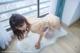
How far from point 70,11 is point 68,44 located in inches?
19.0

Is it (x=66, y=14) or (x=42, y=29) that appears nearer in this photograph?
(x=42, y=29)

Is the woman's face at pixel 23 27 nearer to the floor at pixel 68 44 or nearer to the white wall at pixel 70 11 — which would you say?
the floor at pixel 68 44

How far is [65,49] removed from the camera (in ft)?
4.37

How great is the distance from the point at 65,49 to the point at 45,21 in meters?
0.45

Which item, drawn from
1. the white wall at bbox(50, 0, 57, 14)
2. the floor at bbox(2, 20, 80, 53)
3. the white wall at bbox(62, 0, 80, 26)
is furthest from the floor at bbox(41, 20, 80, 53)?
the white wall at bbox(50, 0, 57, 14)

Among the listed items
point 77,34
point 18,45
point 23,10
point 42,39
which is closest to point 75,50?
point 77,34

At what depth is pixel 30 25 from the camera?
3.89ft

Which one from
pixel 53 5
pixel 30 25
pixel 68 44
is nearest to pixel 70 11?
pixel 53 5

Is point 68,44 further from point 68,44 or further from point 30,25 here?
point 30,25

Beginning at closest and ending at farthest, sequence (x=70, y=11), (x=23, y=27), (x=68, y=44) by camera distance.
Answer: (x=23, y=27) → (x=68, y=44) → (x=70, y=11)

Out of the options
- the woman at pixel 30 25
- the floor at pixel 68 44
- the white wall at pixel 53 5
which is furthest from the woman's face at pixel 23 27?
the white wall at pixel 53 5

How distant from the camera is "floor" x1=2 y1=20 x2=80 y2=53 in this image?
1312 mm

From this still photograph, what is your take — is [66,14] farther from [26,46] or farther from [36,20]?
[26,46]

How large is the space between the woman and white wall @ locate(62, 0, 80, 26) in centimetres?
27
